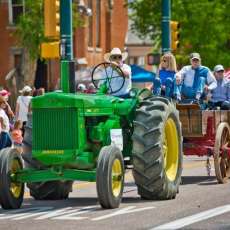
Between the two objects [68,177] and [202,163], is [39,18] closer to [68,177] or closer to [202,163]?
[202,163]

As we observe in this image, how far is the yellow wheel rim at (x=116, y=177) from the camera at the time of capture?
13.5 m

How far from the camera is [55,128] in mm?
13719

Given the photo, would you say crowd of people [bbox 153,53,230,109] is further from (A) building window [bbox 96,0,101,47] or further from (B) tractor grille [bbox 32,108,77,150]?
(A) building window [bbox 96,0,101,47]

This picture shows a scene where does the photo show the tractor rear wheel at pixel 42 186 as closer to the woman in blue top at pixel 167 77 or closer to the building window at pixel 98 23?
the woman in blue top at pixel 167 77

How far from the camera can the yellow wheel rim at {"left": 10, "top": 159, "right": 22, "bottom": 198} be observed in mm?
13688

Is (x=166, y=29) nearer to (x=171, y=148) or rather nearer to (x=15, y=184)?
(x=171, y=148)

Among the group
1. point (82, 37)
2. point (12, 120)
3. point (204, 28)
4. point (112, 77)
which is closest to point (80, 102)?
point (112, 77)

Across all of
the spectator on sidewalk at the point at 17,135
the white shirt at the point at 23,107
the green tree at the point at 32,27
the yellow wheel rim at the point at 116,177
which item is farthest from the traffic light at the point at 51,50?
the green tree at the point at 32,27

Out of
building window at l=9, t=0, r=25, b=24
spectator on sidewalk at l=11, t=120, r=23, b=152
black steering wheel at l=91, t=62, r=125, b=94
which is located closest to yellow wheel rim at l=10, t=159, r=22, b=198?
black steering wheel at l=91, t=62, r=125, b=94

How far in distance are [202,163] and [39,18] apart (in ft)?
73.5

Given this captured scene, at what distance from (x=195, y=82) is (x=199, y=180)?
1.65m

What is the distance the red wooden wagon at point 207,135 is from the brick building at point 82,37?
29781 mm

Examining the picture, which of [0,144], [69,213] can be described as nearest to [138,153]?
[69,213]

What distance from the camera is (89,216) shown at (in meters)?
12.7
